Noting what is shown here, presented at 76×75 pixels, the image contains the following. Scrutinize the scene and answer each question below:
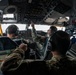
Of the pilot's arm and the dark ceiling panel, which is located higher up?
the dark ceiling panel

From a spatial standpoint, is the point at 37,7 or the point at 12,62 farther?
the point at 37,7

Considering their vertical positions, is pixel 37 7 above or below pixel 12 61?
above

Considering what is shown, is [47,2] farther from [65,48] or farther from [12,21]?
[65,48]

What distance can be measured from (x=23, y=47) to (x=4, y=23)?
12.7 ft

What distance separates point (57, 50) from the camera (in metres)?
1.91

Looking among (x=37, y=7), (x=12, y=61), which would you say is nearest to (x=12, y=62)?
(x=12, y=61)

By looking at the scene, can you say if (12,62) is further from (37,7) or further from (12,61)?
(37,7)

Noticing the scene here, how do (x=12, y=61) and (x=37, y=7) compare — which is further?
(x=37, y=7)

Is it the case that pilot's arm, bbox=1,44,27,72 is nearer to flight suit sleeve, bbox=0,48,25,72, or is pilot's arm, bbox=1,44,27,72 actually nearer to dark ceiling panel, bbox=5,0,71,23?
flight suit sleeve, bbox=0,48,25,72

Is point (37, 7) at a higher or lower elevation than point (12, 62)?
higher

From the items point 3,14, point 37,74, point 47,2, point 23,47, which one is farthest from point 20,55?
point 3,14

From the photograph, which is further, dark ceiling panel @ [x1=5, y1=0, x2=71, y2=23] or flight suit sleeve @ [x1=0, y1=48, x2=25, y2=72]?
dark ceiling panel @ [x1=5, y1=0, x2=71, y2=23]

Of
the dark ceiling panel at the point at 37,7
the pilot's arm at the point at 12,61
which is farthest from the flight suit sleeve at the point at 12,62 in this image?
the dark ceiling panel at the point at 37,7

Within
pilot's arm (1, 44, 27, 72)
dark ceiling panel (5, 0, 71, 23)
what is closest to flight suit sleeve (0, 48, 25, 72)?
pilot's arm (1, 44, 27, 72)
